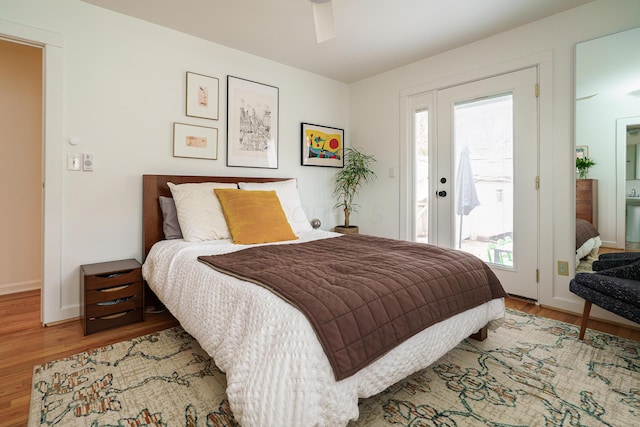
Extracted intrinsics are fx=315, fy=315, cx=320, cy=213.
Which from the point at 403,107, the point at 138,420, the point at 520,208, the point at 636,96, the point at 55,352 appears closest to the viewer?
the point at 138,420

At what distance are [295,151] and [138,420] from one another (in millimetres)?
2973

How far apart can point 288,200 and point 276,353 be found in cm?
217

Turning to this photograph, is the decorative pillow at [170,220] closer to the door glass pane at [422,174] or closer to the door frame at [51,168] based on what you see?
the door frame at [51,168]

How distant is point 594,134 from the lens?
2449 millimetres

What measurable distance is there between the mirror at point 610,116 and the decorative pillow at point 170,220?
3.32 metres

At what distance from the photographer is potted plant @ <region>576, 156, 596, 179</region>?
2484 mm

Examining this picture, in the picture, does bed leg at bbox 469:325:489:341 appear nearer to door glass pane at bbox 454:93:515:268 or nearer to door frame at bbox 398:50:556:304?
door frame at bbox 398:50:556:304

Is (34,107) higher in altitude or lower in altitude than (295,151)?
higher

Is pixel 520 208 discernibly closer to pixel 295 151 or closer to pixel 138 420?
pixel 295 151

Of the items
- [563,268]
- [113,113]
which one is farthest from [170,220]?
[563,268]

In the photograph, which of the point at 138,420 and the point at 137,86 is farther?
the point at 137,86

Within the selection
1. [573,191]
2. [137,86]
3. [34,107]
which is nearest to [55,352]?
Result: [137,86]

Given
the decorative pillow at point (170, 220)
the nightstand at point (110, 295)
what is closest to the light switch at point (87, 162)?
the decorative pillow at point (170, 220)

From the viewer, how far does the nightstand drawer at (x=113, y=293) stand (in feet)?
7.18
